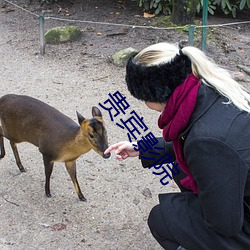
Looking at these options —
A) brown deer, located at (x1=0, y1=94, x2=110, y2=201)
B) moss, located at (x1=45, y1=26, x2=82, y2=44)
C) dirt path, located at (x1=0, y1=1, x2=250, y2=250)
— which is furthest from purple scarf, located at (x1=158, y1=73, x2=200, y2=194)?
moss, located at (x1=45, y1=26, x2=82, y2=44)

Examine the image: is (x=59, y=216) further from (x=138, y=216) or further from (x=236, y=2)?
(x=236, y=2)

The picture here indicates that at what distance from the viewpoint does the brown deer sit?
2.97 m

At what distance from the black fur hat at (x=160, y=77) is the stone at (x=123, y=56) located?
3706 mm

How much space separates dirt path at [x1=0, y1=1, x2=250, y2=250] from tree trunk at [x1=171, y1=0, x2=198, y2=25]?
2.65 ft

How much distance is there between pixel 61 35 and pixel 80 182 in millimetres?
3349

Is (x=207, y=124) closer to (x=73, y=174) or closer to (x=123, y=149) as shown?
(x=123, y=149)

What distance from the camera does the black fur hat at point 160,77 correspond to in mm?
1989

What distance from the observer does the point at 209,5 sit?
736cm

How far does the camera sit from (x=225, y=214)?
199 centimetres

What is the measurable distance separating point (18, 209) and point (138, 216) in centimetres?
81

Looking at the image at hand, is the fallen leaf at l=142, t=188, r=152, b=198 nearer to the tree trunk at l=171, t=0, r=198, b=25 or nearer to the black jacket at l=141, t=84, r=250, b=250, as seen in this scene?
→ the black jacket at l=141, t=84, r=250, b=250

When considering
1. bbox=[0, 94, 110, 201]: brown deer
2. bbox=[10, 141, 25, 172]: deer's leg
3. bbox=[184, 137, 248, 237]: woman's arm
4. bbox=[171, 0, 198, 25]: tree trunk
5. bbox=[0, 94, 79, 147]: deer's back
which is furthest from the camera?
bbox=[171, 0, 198, 25]: tree trunk

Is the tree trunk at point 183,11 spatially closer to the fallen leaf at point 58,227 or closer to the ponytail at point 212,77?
the fallen leaf at point 58,227

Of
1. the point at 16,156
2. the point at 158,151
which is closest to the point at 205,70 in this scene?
the point at 158,151
